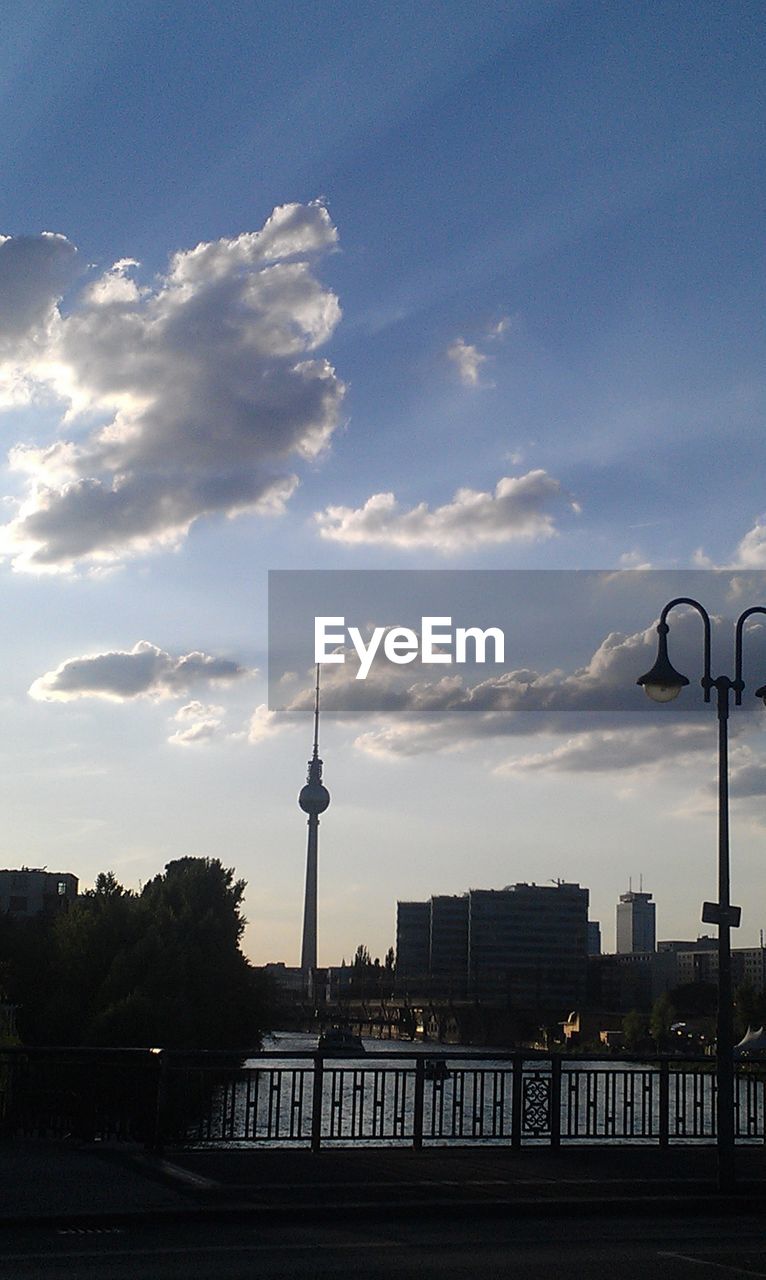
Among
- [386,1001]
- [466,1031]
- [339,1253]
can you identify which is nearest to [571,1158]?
[339,1253]

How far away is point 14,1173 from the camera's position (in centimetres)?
1545

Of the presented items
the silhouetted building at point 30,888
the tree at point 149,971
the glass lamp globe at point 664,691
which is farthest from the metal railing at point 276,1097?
the silhouetted building at point 30,888

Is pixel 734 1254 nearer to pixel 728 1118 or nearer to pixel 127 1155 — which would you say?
pixel 728 1118

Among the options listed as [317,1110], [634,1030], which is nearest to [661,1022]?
[634,1030]

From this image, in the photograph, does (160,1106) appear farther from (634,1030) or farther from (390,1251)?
(634,1030)

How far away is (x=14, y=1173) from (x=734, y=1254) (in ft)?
25.8

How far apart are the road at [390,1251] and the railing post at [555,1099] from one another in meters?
5.16

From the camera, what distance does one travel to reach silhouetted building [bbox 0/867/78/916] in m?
141

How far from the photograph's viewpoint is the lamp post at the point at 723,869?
16.4m

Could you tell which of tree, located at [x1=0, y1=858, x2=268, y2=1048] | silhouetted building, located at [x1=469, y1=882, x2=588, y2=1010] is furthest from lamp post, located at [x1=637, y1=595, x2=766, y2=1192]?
silhouetted building, located at [x1=469, y1=882, x2=588, y2=1010]

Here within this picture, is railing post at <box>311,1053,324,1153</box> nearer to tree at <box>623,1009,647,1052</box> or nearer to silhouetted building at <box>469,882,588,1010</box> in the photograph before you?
tree at <box>623,1009,647,1052</box>

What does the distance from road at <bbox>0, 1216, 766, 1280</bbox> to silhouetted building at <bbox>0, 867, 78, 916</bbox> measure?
429ft

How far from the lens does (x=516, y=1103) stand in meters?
19.5

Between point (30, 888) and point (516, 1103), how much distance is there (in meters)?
132
